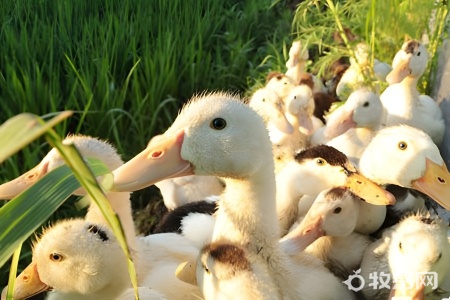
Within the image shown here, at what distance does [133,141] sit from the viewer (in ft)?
11.6

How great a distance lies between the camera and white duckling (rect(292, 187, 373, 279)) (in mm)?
2186

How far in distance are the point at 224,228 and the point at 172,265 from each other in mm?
379

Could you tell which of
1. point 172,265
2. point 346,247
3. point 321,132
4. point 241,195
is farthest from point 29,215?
point 321,132

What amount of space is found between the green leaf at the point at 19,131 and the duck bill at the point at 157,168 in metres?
0.93

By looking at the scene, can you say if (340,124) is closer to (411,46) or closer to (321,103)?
(411,46)

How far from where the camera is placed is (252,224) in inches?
75.3

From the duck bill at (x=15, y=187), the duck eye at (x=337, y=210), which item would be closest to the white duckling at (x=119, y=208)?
the duck bill at (x=15, y=187)

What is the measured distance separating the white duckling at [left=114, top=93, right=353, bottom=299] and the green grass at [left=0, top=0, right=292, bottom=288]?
109 centimetres

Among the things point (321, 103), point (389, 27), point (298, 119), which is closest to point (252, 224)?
point (298, 119)

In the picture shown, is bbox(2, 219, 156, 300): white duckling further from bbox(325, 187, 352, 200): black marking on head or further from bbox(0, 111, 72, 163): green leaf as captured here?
bbox(0, 111, 72, 163): green leaf

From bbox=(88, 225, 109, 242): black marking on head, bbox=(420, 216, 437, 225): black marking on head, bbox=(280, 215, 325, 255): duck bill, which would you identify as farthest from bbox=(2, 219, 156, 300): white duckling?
bbox=(420, 216, 437, 225): black marking on head

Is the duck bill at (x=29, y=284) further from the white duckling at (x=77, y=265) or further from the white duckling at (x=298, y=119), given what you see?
the white duckling at (x=298, y=119)

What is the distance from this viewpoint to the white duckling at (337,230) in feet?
7.17

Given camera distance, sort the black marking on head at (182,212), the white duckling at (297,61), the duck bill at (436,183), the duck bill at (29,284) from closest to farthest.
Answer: the duck bill at (29,284) < the duck bill at (436,183) < the black marking on head at (182,212) < the white duckling at (297,61)
